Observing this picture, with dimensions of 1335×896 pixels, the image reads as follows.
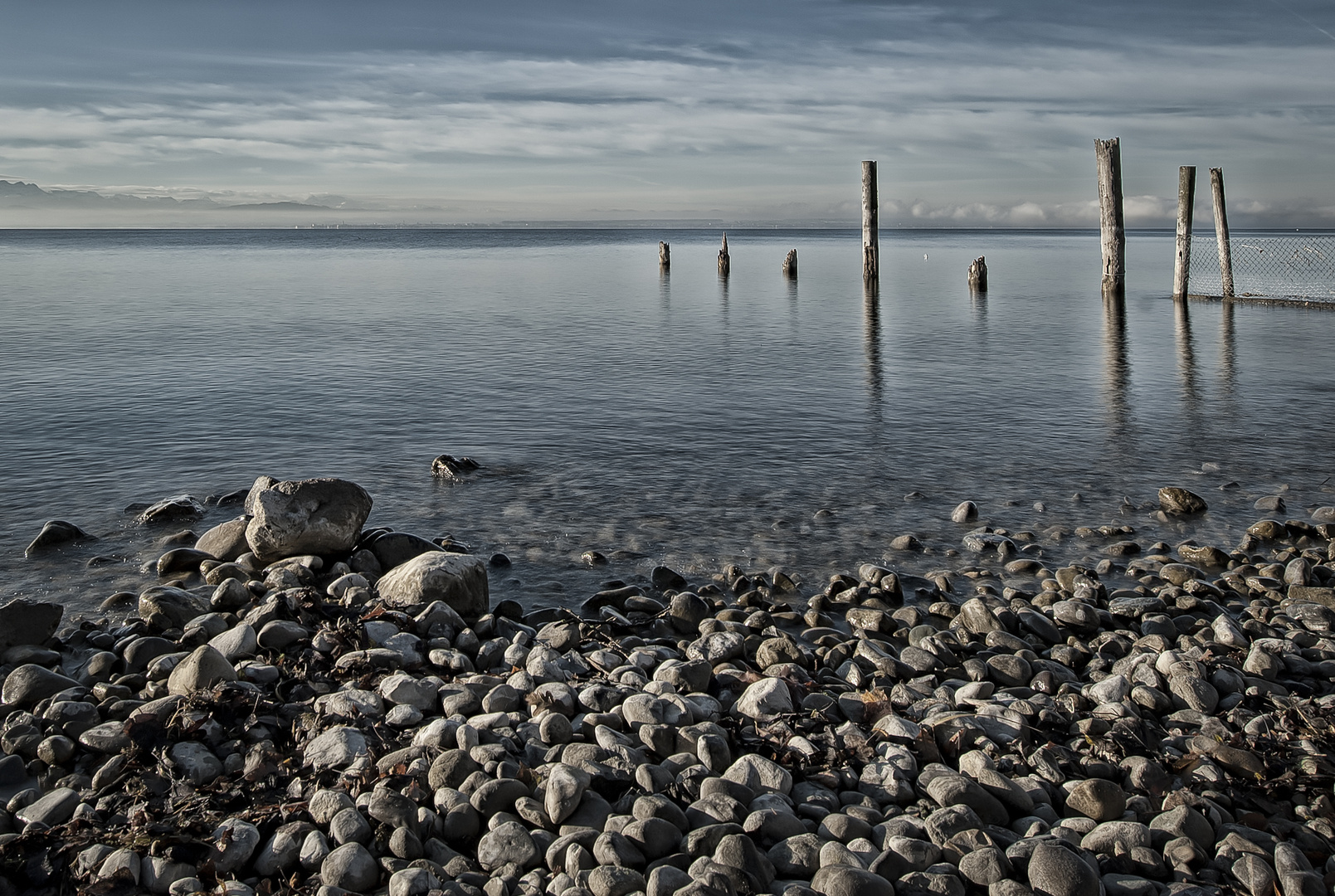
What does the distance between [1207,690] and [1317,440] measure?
31.0 feet

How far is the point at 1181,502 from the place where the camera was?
1041cm

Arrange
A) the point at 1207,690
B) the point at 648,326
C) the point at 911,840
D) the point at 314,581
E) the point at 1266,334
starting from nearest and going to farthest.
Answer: the point at 911,840 < the point at 1207,690 < the point at 314,581 < the point at 1266,334 < the point at 648,326

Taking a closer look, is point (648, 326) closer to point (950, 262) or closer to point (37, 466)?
point (37, 466)

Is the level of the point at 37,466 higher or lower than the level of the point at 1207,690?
higher

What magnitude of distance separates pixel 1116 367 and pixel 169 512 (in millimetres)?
18459

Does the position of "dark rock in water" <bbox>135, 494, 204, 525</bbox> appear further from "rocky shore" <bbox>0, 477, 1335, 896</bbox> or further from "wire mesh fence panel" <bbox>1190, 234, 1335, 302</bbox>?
"wire mesh fence panel" <bbox>1190, 234, 1335, 302</bbox>

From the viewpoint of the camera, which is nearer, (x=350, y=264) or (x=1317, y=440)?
(x=1317, y=440)

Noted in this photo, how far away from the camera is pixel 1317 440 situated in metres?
13.4

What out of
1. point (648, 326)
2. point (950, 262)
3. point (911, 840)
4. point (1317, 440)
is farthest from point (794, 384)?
point (950, 262)

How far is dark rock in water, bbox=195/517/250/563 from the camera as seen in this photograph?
30.1ft

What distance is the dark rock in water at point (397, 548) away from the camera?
355 inches

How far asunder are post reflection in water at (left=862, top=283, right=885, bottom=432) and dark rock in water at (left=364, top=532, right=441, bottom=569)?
8.10 m

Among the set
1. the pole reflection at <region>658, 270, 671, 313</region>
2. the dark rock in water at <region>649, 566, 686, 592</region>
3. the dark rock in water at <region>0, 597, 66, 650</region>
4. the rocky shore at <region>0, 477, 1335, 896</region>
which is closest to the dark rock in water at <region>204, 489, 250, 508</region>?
the rocky shore at <region>0, 477, 1335, 896</region>

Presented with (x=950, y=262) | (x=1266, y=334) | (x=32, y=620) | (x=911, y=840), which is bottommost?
(x=911, y=840)
